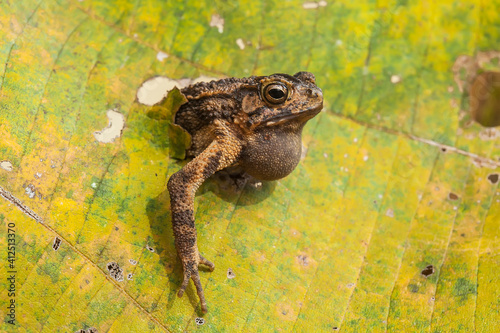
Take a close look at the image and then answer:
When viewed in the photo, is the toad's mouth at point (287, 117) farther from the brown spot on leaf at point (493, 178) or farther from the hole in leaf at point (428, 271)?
the brown spot on leaf at point (493, 178)

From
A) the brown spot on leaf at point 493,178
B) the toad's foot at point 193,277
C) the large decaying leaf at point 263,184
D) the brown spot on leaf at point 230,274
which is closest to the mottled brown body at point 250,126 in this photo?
the large decaying leaf at point 263,184

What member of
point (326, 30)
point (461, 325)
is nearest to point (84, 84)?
point (326, 30)

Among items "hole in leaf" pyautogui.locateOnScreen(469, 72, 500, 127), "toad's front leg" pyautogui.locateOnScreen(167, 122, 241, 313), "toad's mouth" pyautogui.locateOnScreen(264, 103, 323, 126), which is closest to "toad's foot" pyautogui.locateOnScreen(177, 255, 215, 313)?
"toad's front leg" pyautogui.locateOnScreen(167, 122, 241, 313)

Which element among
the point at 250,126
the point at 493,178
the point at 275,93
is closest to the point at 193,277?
the point at 250,126

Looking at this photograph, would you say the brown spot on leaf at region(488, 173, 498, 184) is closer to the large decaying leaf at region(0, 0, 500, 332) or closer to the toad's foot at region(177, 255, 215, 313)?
the large decaying leaf at region(0, 0, 500, 332)

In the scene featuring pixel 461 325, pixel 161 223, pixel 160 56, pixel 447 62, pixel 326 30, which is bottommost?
pixel 461 325

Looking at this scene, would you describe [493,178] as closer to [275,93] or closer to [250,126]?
[275,93]

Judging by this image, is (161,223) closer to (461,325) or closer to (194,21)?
(194,21)
